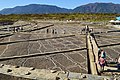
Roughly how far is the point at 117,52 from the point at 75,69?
5878 millimetres

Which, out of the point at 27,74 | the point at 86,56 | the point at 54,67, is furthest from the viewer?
the point at 86,56

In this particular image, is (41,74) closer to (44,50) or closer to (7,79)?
(7,79)

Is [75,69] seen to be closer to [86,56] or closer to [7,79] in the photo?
[86,56]

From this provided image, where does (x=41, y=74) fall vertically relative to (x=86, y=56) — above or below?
above

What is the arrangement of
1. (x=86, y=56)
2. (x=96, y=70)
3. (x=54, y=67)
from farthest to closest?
(x=86, y=56), (x=54, y=67), (x=96, y=70)

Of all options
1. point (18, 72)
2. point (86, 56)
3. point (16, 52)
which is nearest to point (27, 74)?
point (18, 72)

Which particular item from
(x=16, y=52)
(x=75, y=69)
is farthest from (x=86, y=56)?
(x=16, y=52)

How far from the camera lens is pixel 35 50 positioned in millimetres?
17891

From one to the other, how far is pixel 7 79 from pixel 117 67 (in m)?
6.89

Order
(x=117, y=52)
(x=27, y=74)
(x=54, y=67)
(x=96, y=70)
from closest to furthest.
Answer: (x=27, y=74), (x=96, y=70), (x=54, y=67), (x=117, y=52)

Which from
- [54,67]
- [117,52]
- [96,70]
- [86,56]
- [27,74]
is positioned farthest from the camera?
[117,52]

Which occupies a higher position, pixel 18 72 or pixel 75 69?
pixel 18 72

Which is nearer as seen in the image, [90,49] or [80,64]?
[80,64]

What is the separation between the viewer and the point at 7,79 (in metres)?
8.21
